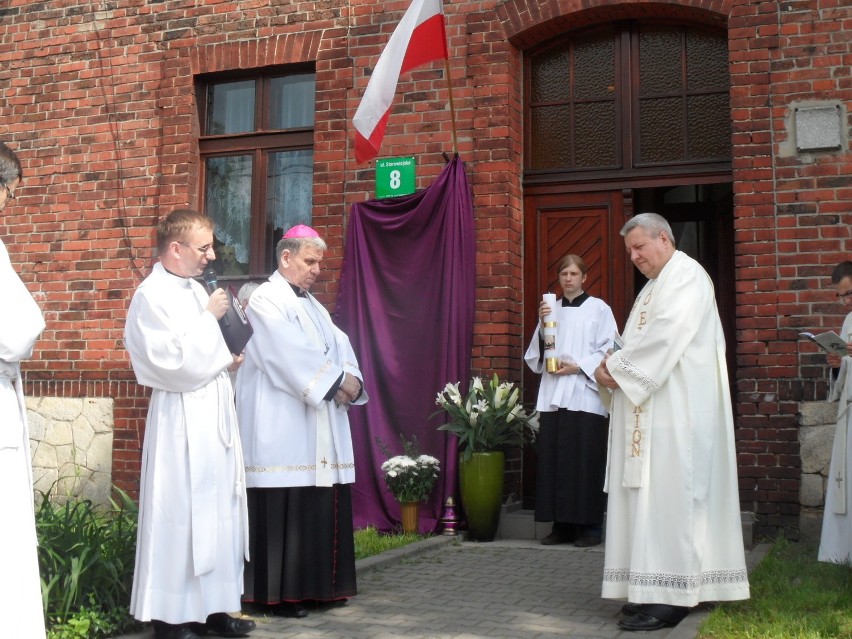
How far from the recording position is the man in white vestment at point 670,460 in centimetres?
504

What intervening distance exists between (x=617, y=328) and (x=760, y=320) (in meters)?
1.22

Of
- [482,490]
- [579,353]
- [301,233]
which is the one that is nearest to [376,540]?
[482,490]

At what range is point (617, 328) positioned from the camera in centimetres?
841

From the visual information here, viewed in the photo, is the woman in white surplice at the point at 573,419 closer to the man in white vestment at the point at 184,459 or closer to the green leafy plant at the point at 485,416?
the green leafy plant at the point at 485,416

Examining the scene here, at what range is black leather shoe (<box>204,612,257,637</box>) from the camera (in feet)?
16.3

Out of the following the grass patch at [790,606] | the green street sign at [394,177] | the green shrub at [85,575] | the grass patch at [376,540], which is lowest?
the grass patch at [376,540]

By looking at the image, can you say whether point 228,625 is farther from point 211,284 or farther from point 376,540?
point 376,540

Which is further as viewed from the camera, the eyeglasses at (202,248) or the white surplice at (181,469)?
Result: the eyeglasses at (202,248)

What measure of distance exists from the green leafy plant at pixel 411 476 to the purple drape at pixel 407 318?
20 centimetres

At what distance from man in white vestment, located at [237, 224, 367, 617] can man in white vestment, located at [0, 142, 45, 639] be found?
180 centimetres

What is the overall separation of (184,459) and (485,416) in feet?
11.3

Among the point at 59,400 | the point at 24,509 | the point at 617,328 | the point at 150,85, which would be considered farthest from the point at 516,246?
the point at 24,509

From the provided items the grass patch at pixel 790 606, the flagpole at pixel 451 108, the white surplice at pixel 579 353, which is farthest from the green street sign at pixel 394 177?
the grass patch at pixel 790 606

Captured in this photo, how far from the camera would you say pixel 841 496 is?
20.8 feet
